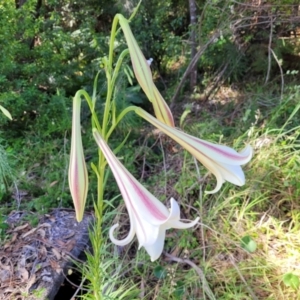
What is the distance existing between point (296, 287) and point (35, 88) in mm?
1767

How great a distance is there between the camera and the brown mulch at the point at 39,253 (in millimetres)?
1573

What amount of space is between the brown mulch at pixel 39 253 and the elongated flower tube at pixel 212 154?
3.03ft

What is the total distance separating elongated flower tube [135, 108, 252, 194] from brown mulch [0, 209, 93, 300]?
92 cm

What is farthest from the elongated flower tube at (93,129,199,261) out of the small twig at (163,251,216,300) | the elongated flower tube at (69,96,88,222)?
the small twig at (163,251,216,300)

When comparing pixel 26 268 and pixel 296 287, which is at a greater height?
pixel 26 268

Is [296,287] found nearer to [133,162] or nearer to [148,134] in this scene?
[133,162]

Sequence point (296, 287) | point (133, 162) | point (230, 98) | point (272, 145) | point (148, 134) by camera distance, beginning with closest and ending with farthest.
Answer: point (296, 287) < point (272, 145) < point (133, 162) < point (148, 134) < point (230, 98)

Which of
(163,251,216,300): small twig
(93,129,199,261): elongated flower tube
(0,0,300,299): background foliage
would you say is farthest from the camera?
(0,0,300,299): background foliage

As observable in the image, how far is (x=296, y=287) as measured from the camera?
144cm

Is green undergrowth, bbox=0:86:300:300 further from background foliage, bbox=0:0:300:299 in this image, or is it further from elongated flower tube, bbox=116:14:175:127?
elongated flower tube, bbox=116:14:175:127

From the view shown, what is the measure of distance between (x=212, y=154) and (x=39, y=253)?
1203 millimetres

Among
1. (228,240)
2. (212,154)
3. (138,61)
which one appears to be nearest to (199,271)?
(228,240)

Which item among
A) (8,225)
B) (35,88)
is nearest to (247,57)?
(35,88)

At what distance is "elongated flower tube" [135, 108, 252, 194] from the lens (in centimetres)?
76
